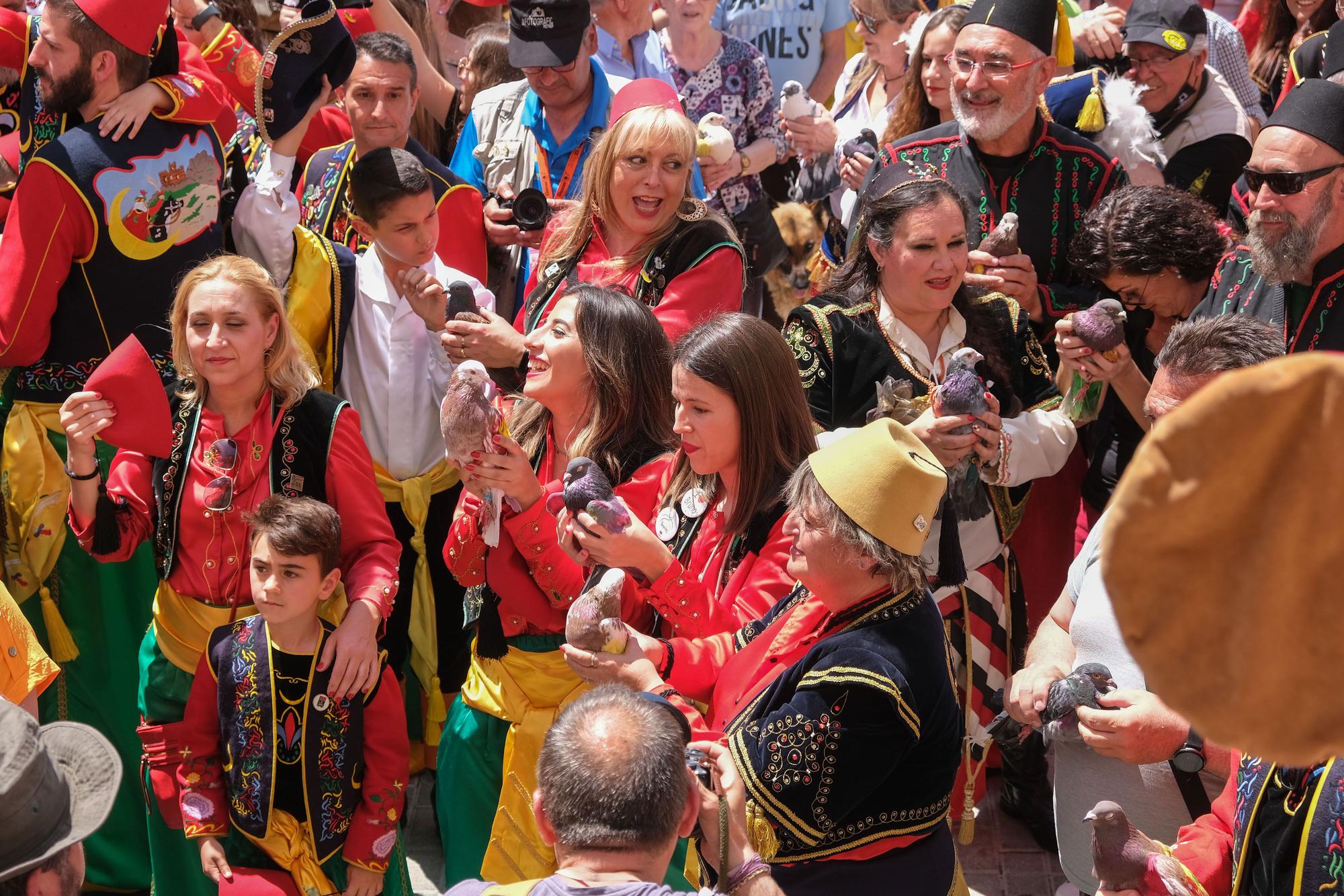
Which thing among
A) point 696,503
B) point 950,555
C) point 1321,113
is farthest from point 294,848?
point 1321,113

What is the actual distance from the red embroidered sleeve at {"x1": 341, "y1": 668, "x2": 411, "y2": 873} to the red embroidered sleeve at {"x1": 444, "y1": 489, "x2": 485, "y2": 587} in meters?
0.34

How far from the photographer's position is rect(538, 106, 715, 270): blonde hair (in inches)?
173

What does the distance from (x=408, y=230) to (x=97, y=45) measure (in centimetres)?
110

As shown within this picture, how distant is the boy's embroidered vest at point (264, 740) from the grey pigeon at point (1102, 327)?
222 centimetres

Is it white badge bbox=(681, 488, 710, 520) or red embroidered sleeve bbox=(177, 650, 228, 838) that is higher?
white badge bbox=(681, 488, 710, 520)

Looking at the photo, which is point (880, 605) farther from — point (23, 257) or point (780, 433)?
point (23, 257)

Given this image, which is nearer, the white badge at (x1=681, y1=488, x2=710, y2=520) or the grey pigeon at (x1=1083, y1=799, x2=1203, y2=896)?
the grey pigeon at (x1=1083, y1=799, x2=1203, y2=896)

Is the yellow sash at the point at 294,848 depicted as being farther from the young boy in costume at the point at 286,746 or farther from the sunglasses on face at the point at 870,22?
the sunglasses on face at the point at 870,22

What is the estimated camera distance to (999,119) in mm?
4578

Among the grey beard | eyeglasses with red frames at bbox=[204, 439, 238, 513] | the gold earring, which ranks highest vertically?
the grey beard

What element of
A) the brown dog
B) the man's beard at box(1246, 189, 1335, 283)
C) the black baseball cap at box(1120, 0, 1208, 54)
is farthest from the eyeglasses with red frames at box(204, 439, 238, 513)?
the brown dog

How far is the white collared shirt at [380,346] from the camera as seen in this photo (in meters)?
4.54

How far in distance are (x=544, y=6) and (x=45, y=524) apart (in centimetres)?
254

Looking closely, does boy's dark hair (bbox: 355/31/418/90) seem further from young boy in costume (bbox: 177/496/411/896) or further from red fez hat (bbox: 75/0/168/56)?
young boy in costume (bbox: 177/496/411/896)
